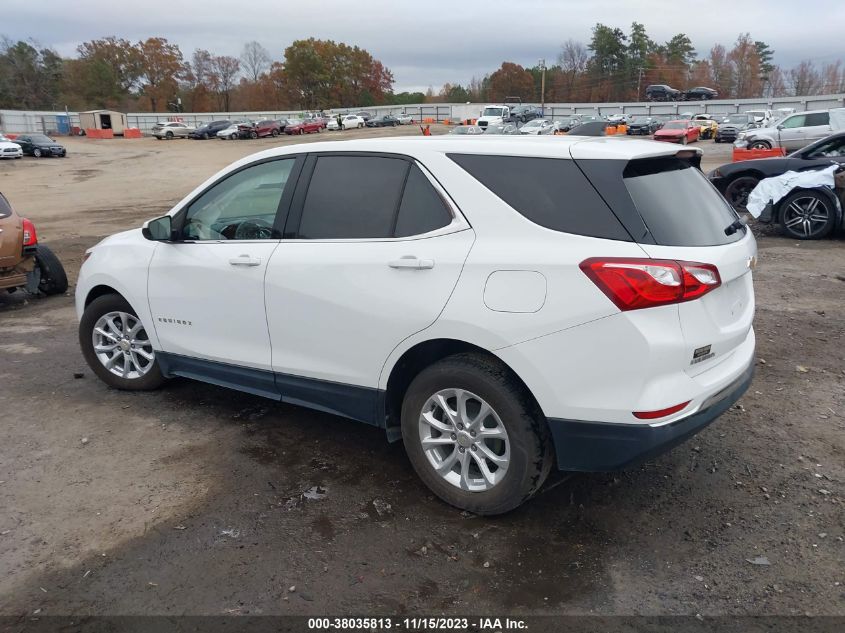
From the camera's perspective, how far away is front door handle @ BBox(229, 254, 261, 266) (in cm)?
402

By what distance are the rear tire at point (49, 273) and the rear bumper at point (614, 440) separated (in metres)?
7.57

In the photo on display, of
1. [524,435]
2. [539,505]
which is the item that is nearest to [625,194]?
[524,435]

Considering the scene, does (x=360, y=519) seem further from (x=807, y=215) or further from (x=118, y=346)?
(x=807, y=215)

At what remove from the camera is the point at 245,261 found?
13.3 ft

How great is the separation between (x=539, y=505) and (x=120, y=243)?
348 cm

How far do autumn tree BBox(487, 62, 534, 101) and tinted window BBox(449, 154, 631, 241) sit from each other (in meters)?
110

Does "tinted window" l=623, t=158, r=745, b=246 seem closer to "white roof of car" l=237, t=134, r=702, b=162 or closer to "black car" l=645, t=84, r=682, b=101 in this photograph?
"white roof of car" l=237, t=134, r=702, b=162

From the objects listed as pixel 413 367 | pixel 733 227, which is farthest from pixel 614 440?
pixel 733 227

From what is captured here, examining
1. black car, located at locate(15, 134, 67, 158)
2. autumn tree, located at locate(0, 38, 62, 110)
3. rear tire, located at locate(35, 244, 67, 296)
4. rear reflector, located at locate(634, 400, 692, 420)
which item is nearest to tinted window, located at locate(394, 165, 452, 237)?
rear reflector, located at locate(634, 400, 692, 420)

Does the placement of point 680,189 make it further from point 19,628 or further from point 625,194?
point 19,628

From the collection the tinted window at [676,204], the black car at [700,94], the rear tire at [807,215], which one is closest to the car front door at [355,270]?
the tinted window at [676,204]

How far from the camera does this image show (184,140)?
5984 cm

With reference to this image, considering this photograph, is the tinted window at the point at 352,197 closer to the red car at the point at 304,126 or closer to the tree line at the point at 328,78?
the red car at the point at 304,126

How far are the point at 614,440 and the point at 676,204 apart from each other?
1161 millimetres
